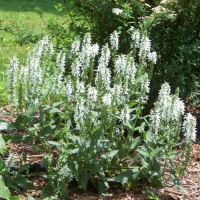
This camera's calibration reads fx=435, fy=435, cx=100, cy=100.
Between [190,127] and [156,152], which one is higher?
[190,127]

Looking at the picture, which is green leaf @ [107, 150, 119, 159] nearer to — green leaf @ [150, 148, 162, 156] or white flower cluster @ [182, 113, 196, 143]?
green leaf @ [150, 148, 162, 156]

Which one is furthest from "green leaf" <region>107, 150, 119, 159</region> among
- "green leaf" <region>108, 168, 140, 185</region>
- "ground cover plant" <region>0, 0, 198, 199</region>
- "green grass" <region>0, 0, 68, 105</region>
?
"green grass" <region>0, 0, 68, 105</region>

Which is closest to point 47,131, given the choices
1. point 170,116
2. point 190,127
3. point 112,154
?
point 112,154

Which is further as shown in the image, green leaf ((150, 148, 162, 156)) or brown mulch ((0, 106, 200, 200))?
brown mulch ((0, 106, 200, 200))

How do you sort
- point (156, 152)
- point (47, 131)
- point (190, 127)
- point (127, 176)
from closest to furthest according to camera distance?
point (190, 127) < point (156, 152) < point (127, 176) < point (47, 131)

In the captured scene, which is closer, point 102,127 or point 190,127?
point 190,127

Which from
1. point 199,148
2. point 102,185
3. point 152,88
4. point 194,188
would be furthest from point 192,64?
point 102,185

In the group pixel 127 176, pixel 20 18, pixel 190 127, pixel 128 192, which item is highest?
pixel 20 18

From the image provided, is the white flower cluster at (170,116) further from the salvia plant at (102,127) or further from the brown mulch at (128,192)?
the brown mulch at (128,192)

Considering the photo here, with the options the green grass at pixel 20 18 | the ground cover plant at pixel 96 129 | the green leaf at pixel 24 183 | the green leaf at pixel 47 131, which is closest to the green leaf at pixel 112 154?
the ground cover plant at pixel 96 129

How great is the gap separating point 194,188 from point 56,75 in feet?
5.04

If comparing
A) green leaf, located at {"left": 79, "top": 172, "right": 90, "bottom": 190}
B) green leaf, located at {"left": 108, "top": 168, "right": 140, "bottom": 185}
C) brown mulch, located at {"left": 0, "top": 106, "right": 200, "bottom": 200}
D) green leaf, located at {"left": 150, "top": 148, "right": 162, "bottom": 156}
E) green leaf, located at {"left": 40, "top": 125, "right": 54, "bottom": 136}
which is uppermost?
green leaf, located at {"left": 40, "top": 125, "right": 54, "bottom": 136}

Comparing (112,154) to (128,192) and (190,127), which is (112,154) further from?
(190,127)

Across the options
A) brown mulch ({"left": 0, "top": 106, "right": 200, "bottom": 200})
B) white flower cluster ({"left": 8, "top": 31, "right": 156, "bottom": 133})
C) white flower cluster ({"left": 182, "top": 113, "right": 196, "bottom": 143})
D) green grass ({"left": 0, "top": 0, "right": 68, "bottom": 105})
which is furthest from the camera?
green grass ({"left": 0, "top": 0, "right": 68, "bottom": 105})
